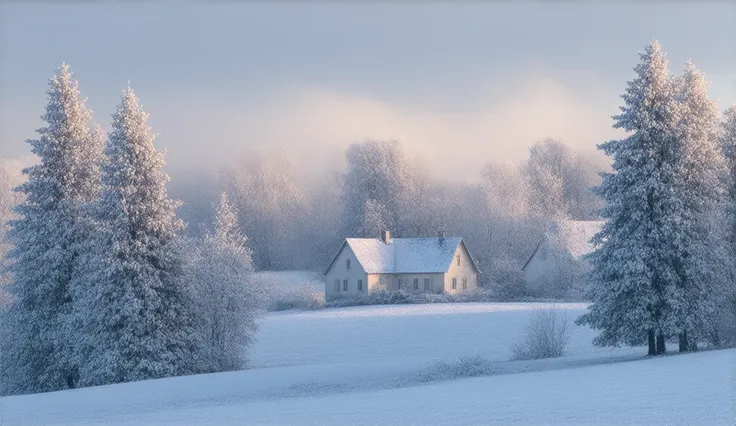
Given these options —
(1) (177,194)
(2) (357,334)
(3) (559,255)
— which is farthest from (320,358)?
(1) (177,194)

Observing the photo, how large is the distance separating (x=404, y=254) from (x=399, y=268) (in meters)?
2.20

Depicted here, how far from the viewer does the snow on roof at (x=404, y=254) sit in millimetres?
77875

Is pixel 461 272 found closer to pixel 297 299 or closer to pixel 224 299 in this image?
pixel 297 299

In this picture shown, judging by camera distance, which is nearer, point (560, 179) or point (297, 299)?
point (297, 299)

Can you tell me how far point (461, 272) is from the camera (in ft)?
264

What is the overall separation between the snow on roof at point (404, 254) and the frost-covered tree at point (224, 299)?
34068mm

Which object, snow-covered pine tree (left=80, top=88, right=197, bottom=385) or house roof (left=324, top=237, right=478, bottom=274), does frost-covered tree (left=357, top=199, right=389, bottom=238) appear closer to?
house roof (left=324, top=237, right=478, bottom=274)

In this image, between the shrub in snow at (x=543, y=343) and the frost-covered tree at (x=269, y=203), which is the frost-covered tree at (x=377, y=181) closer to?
the frost-covered tree at (x=269, y=203)

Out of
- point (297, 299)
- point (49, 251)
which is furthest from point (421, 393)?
point (297, 299)

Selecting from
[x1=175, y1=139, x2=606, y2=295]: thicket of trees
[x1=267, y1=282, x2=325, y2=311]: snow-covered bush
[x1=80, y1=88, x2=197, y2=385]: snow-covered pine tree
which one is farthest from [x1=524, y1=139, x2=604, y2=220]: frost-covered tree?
[x1=80, y1=88, x2=197, y2=385]: snow-covered pine tree

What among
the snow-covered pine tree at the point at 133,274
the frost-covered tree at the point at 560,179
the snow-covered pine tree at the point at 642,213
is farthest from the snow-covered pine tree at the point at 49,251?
the frost-covered tree at the point at 560,179

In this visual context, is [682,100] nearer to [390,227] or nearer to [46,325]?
[46,325]

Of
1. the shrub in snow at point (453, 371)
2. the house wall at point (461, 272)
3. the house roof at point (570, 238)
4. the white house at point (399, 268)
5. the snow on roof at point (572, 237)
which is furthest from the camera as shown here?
the house wall at point (461, 272)

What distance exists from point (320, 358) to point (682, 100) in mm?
24473
